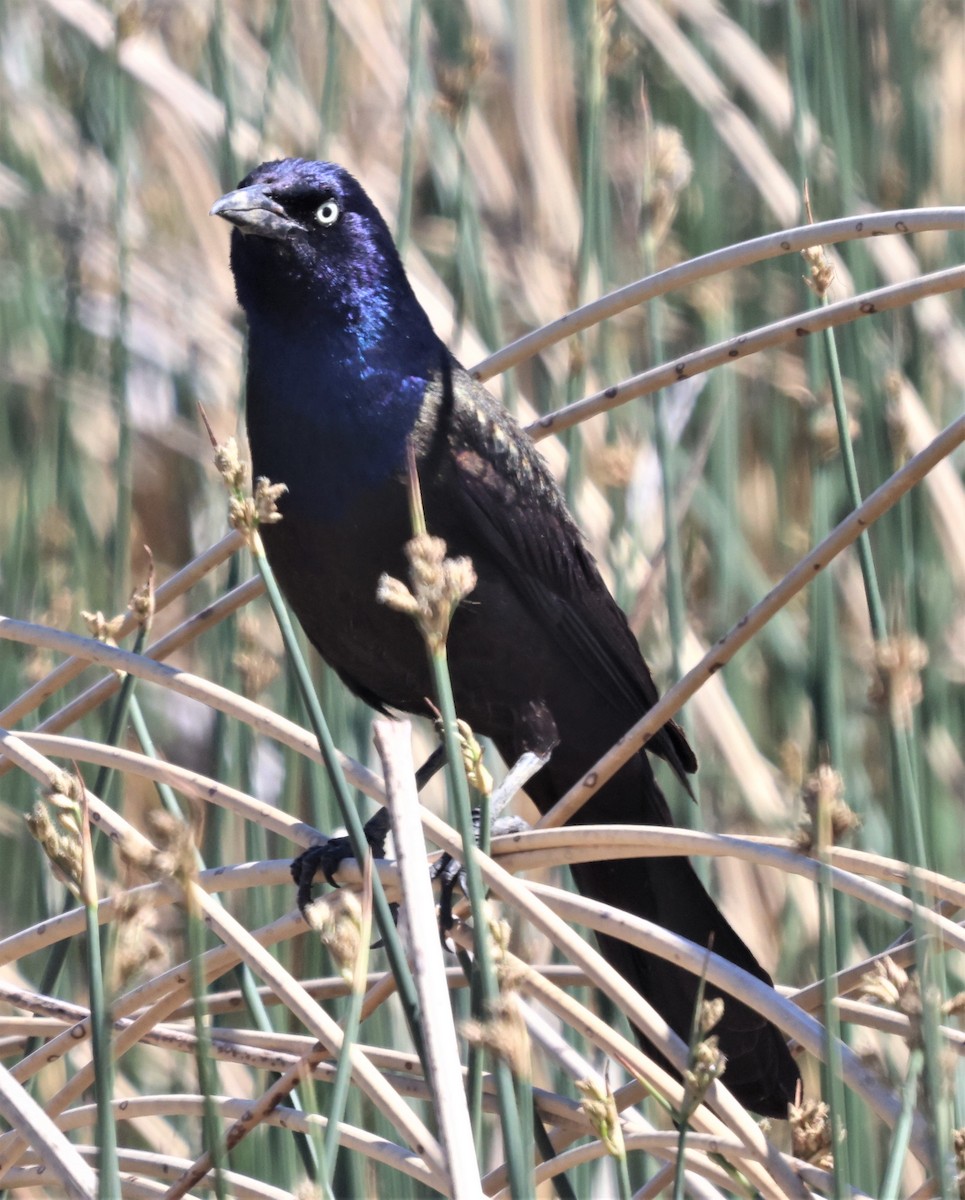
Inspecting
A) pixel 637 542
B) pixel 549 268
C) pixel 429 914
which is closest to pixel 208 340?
pixel 549 268

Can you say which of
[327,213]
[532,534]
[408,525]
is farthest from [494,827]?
→ [327,213]

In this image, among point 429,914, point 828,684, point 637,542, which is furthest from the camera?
point 637,542

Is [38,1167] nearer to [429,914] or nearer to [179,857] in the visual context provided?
[429,914]

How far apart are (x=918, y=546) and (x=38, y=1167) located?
1.94m

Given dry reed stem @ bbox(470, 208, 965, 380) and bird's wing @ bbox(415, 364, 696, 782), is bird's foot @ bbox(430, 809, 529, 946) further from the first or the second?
dry reed stem @ bbox(470, 208, 965, 380)

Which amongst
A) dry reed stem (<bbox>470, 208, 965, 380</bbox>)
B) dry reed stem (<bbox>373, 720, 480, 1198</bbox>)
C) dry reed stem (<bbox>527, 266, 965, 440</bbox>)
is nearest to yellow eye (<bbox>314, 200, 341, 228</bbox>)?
dry reed stem (<bbox>470, 208, 965, 380</bbox>)

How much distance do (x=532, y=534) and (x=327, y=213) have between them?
733mm

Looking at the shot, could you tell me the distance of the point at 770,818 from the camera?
3.67 meters

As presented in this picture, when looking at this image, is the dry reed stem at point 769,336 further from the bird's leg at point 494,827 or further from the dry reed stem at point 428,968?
the dry reed stem at point 428,968

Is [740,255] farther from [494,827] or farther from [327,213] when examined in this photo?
[327,213]

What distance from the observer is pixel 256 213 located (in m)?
3.00

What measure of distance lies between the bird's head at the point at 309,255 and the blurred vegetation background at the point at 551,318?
0.13m

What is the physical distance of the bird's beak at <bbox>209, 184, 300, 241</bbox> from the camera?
2.94 m

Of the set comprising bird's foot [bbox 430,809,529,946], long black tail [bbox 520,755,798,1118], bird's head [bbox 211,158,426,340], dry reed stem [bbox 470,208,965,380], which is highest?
bird's head [bbox 211,158,426,340]
